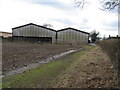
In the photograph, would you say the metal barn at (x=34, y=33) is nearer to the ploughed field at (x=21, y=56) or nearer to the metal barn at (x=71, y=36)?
the metal barn at (x=71, y=36)

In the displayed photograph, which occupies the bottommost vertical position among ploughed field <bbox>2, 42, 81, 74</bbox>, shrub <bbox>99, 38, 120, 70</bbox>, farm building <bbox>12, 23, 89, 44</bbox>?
ploughed field <bbox>2, 42, 81, 74</bbox>

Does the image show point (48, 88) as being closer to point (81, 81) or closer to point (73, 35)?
point (81, 81)

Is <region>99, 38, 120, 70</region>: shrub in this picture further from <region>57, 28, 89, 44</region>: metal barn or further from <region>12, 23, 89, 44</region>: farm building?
<region>12, 23, 89, 44</region>: farm building

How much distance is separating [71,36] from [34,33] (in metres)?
10.8

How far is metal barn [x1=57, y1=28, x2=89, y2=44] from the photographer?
4653 centimetres

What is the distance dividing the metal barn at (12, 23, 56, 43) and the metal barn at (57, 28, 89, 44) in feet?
6.75

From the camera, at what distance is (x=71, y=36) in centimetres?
4669

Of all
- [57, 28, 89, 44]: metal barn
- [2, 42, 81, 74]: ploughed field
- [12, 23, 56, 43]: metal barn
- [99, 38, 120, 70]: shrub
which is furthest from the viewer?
[12, 23, 56, 43]: metal barn

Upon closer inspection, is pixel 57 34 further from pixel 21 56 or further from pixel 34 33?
pixel 21 56

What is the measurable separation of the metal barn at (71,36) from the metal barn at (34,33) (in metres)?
2.06

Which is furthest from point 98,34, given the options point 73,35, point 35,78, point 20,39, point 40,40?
point 35,78

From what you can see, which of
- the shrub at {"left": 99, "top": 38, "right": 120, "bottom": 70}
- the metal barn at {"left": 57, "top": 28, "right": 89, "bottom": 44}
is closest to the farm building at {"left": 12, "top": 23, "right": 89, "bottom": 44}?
the metal barn at {"left": 57, "top": 28, "right": 89, "bottom": 44}

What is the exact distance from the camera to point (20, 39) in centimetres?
4797

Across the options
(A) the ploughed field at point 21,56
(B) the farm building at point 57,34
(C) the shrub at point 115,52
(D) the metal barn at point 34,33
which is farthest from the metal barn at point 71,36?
(C) the shrub at point 115,52
